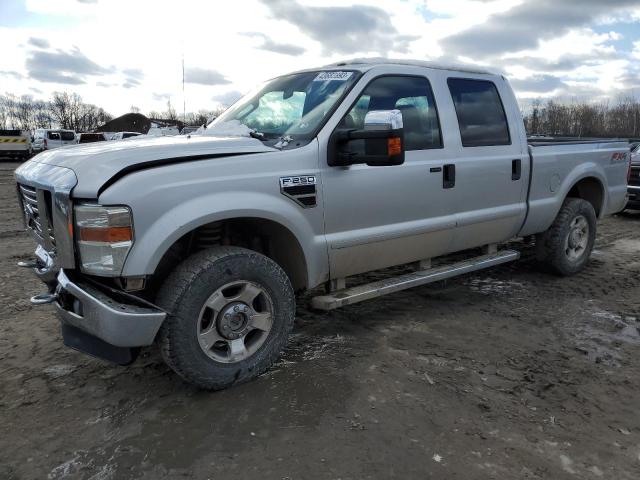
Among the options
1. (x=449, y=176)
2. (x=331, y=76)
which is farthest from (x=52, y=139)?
(x=449, y=176)

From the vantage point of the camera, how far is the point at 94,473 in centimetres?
240

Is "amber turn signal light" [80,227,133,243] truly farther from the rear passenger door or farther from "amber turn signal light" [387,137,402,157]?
the rear passenger door

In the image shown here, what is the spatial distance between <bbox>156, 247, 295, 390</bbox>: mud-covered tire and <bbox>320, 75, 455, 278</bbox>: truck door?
22.0 inches

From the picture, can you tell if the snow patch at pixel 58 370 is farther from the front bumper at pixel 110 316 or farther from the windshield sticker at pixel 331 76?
the windshield sticker at pixel 331 76

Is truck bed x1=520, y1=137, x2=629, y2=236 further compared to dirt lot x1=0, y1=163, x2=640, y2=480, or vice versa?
truck bed x1=520, y1=137, x2=629, y2=236

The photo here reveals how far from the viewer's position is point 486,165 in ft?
14.4

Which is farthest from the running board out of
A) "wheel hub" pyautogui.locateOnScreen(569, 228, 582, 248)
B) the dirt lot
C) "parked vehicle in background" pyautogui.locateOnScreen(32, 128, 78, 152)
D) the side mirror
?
"parked vehicle in background" pyautogui.locateOnScreen(32, 128, 78, 152)

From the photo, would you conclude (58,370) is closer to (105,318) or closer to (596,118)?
(105,318)

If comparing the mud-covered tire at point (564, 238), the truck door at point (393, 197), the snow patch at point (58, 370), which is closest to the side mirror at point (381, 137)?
the truck door at point (393, 197)

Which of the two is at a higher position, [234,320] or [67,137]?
[67,137]

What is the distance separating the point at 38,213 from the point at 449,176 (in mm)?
2893

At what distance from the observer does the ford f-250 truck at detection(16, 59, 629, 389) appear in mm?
2719

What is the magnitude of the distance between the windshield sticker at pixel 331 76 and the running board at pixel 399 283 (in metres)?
1.52

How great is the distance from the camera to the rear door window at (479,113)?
4320mm
